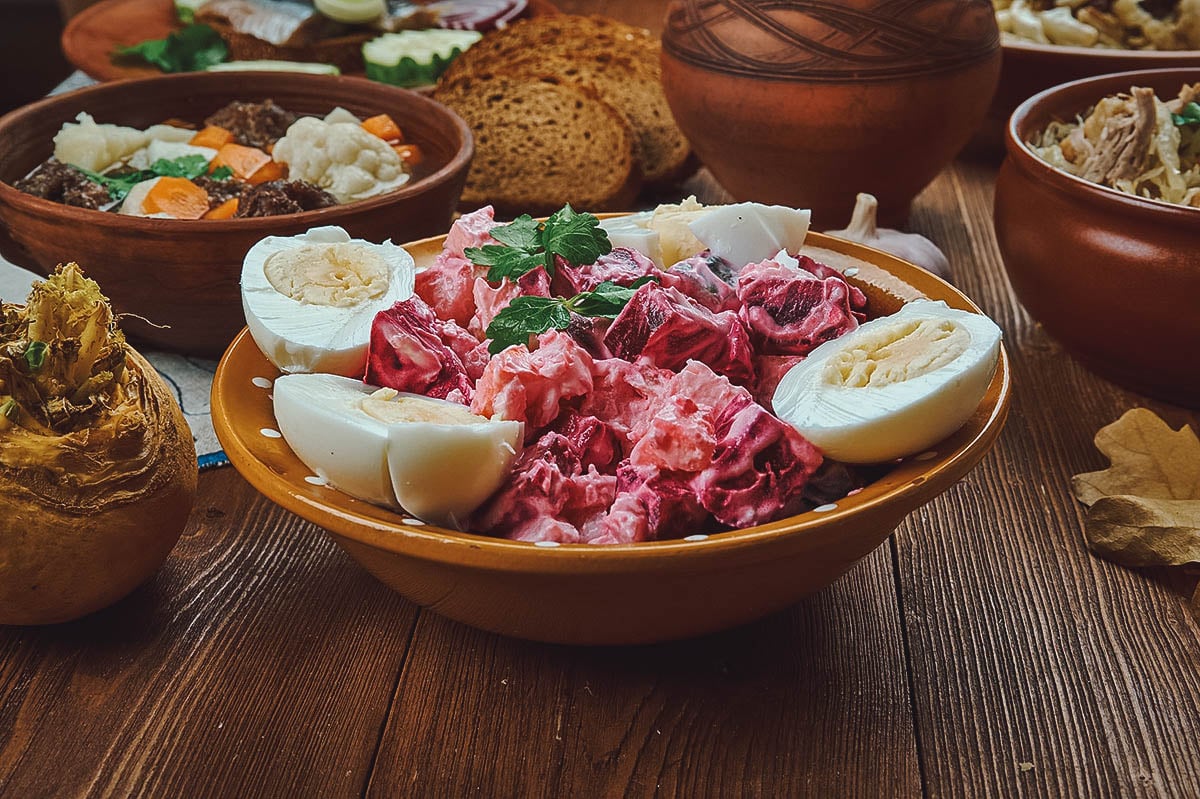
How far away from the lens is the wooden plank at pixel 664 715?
1133mm

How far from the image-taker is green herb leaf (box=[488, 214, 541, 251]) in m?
1.41

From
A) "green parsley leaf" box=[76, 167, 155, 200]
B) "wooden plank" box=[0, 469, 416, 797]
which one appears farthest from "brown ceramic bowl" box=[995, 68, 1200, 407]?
"green parsley leaf" box=[76, 167, 155, 200]

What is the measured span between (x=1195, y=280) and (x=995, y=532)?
492 millimetres

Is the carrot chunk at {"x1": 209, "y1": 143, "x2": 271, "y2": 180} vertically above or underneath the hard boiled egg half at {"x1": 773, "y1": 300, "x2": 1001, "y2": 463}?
underneath

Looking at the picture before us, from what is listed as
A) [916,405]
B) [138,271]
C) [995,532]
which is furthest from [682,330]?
[138,271]

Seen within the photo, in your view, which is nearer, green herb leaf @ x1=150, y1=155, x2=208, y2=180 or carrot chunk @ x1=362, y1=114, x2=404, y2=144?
green herb leaf @ x1=150, y1=155, x2=208, y2=180

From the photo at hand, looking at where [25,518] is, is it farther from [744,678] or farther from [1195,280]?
[1195,280]

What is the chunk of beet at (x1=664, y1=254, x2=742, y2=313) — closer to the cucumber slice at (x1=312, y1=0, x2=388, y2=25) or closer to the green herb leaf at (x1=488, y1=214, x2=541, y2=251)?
the green herb leaf at (x1=488, y1=214, x2=541, y2=251)

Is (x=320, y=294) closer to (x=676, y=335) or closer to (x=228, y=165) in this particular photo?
(x=676, y=335)

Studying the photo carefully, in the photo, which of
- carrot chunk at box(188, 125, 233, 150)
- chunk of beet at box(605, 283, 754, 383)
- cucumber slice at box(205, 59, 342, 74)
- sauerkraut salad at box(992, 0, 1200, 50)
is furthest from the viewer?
cucumber slice at box(205, 59, 342, 74)

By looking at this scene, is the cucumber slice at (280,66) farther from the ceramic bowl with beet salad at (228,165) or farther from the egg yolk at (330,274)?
the egg yolk at (330,274)

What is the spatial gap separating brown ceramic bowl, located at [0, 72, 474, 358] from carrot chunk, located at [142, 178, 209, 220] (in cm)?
18

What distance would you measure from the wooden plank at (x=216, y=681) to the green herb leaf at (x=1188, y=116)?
1542mm

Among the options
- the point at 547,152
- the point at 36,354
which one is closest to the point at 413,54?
the point at 547,152
